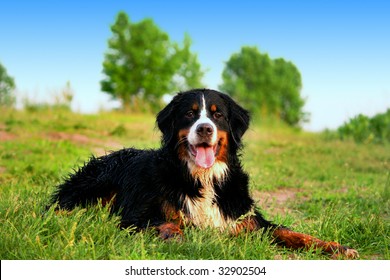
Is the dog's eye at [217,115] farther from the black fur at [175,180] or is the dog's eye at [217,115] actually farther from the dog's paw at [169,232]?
the dog's paw at [169,232]

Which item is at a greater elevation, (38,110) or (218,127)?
(38,110)

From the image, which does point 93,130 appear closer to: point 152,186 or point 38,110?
point 38,110

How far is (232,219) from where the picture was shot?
5.26 metres

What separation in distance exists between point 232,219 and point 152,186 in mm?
869

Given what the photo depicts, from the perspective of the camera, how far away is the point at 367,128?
2225 centimetres

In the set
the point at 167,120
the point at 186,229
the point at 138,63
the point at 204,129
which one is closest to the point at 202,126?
the point at 204,129

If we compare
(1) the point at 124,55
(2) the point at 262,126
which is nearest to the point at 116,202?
(2) the point at 262,126

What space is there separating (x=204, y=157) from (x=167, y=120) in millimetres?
604

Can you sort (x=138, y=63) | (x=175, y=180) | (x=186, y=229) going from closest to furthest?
(x=186, y=229) → (x=175, y=180) → (x=138, y=63)

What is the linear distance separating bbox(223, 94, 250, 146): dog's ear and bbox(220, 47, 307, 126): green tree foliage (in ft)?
119

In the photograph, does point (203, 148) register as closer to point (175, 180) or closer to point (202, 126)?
point (202, 126)

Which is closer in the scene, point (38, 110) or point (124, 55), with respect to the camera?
point (38, 110)

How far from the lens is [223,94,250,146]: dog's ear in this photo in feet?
17.3

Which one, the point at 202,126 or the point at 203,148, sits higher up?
the point at 202,126
